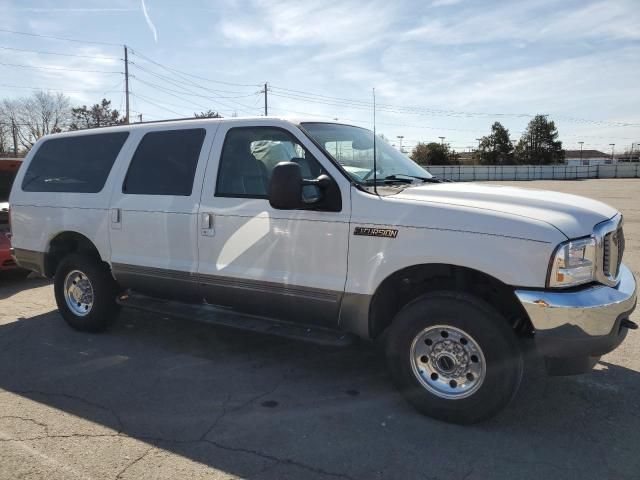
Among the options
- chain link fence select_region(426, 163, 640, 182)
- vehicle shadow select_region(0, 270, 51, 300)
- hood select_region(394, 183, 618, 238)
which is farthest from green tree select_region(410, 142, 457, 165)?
hood select_region(394, 183, 618, 238)

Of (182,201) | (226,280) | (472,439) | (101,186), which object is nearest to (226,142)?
(182,201)

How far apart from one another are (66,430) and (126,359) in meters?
1.28

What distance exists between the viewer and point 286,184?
348 centimetres

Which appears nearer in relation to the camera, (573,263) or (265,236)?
(573,263)

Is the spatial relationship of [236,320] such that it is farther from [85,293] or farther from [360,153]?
[85,293]

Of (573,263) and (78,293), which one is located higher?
(573,263)

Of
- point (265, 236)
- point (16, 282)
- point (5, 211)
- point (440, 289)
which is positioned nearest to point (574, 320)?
point (440, 289)

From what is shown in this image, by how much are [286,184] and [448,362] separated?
62.6 inches

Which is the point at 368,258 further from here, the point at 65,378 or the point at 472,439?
the point at 65,378

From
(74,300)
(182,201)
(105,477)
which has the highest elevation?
(182,201)

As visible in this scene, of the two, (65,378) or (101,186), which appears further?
(101,186)

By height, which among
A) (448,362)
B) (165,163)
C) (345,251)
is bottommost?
(448,362)

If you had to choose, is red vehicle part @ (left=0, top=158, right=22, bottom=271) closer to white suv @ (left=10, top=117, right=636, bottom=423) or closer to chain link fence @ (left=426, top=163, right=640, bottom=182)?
white suv @ (left=10, top=117, right=636, bottom=423)

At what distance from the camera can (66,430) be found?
136 inches
